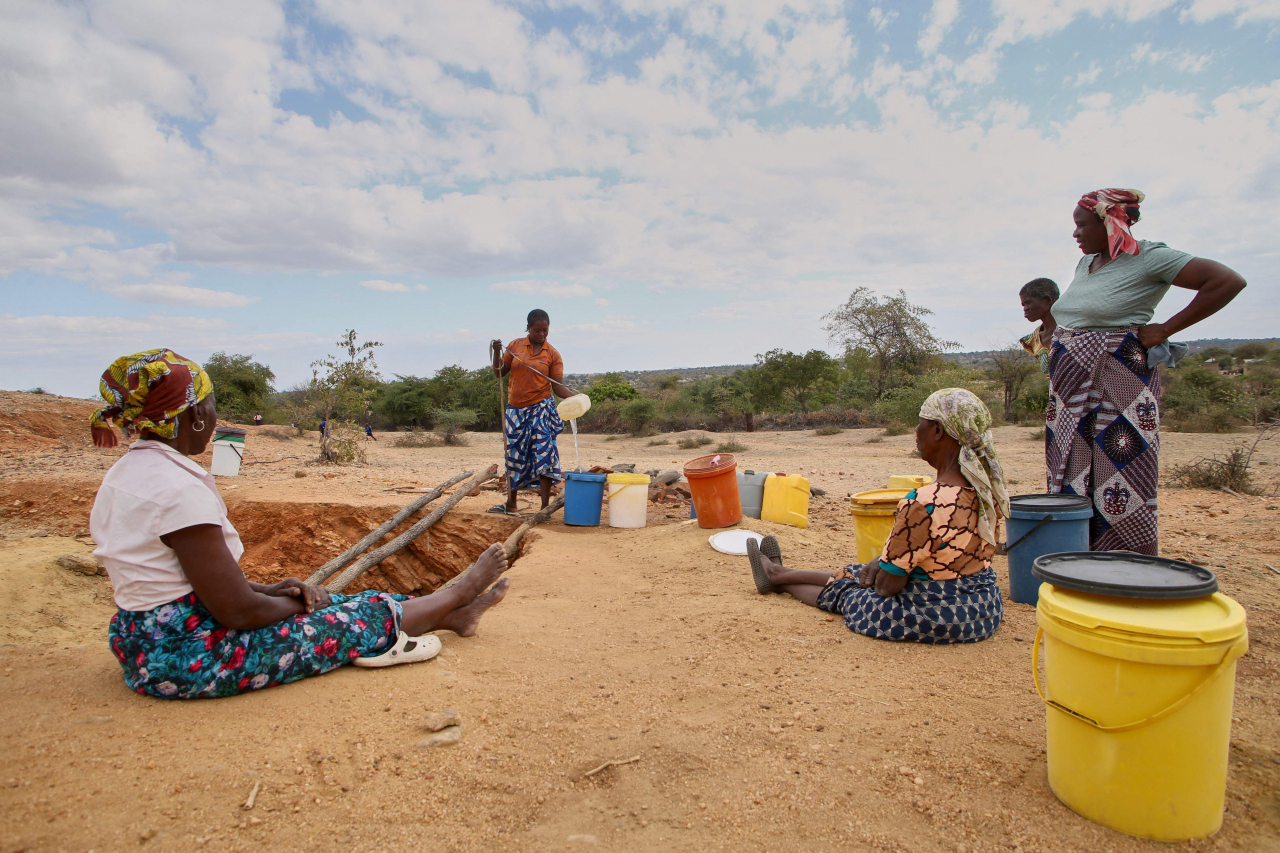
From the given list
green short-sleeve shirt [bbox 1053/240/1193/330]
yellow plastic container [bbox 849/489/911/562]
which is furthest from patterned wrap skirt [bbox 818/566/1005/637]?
green short-sleeve shirt [bbox 1053/240/1193/330]

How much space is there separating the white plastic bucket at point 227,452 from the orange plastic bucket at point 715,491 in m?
5.82

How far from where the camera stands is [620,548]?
5.62 metres

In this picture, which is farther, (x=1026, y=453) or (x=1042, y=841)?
(x=1026, y=453)

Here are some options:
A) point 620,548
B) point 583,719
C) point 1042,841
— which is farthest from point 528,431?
point 1042,841

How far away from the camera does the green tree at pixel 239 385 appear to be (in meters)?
19.6

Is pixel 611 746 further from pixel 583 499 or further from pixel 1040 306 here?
pixel 583 499

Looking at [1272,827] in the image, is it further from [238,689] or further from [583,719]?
[238,689]

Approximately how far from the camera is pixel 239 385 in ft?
68.4

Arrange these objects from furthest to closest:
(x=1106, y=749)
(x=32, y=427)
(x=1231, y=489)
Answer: (x=32, y=427), (x=1231, y=489), (x=1106, y=749)

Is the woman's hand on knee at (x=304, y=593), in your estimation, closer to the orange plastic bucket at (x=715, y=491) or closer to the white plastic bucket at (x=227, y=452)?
the orange plastic bucket at (x=715, y=491)

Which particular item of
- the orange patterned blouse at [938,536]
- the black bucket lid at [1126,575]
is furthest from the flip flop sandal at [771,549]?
the black bucket lid at [1126,575]

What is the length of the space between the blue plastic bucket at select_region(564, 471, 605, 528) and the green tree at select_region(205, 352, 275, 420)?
55.0ft

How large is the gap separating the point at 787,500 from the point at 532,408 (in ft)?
8.26

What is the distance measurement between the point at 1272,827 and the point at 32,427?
14586mm
